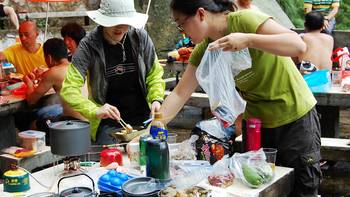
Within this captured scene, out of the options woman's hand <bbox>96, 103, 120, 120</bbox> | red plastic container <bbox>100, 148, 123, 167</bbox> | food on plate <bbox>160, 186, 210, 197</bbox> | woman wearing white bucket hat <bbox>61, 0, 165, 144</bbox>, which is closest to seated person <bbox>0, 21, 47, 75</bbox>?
woman wearing white bucket hat <bbox>61, 0, 165, 144</bbox>

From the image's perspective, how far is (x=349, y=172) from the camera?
5086mm

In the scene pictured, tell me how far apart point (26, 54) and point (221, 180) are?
4.14 meters

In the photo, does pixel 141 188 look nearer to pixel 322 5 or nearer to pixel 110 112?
pixel 110 112

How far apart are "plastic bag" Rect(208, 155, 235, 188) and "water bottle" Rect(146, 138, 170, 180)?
230mm

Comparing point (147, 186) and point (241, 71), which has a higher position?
point (241, 71)

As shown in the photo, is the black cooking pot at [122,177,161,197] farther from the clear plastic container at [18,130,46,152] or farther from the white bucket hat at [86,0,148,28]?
the clear plastic container at [18,130,46,152]

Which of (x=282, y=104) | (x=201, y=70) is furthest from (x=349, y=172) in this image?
(x=201, y=70)

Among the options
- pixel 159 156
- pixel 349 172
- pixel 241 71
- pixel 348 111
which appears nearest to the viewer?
pixel 159 156

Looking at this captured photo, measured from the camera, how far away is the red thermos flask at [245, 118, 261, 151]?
2721mm

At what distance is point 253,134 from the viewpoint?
275cm

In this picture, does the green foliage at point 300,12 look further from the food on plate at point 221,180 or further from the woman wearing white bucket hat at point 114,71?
the food on plate at point 221,180

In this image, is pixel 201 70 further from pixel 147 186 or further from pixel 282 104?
pixel 147 186

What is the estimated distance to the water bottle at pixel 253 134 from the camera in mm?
2723

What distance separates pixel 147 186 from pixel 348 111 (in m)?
6.35
